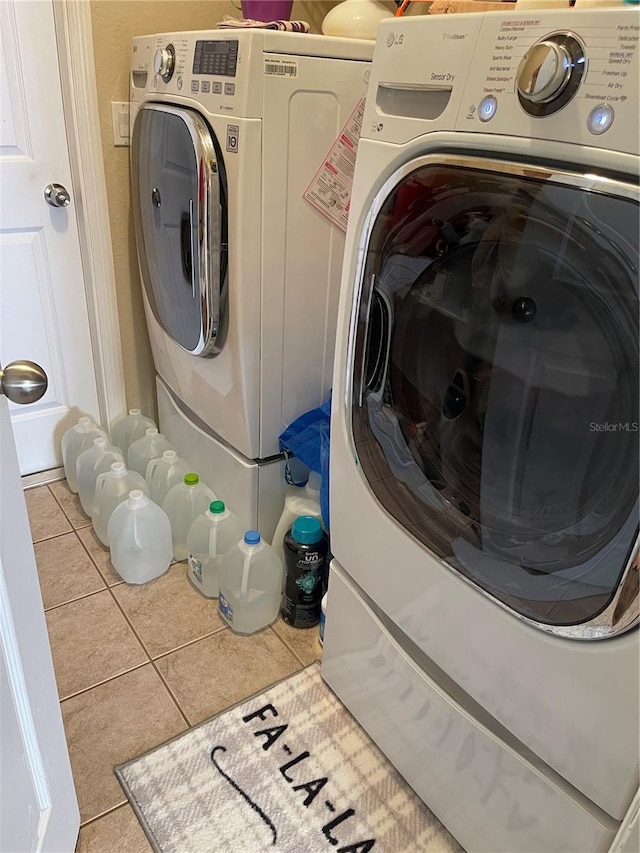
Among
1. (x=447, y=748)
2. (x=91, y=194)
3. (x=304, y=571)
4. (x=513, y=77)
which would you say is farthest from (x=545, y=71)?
(x=91, y=194)

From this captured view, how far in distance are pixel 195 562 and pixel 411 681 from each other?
2.26ft

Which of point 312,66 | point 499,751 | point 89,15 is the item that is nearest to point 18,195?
point 89,15

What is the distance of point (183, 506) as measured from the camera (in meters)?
1.74

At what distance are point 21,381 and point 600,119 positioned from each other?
2.11 feet

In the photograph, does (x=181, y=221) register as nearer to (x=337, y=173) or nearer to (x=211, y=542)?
(x=337, y=173)

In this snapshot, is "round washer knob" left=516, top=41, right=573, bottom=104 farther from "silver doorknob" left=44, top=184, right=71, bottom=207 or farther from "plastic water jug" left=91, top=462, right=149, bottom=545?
"silver doorknob" left=44, top=184, right=71, bottom=207

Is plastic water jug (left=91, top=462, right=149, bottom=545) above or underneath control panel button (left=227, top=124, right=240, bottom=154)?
underneath

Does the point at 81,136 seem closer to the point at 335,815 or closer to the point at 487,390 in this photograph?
the point at 487,390

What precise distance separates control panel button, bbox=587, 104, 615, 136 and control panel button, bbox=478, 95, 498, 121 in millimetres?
119

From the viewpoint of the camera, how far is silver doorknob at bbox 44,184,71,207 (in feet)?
5.83

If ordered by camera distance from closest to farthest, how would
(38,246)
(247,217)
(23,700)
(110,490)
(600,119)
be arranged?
(600,119) < (23,700) < (247,217) < (110,490) < (38,246)

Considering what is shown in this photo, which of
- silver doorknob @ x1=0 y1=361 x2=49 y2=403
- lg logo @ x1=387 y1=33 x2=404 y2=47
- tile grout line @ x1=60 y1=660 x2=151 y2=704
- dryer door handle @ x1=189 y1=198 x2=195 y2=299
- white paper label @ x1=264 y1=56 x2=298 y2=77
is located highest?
lg logo @ x1=387 y1=33 x2=404 y2=47

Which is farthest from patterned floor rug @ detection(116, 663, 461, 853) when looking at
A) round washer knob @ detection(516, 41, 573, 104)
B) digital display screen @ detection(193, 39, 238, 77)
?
digital display screen @ detection(193, 39, 238, 77)

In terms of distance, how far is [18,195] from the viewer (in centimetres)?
175
